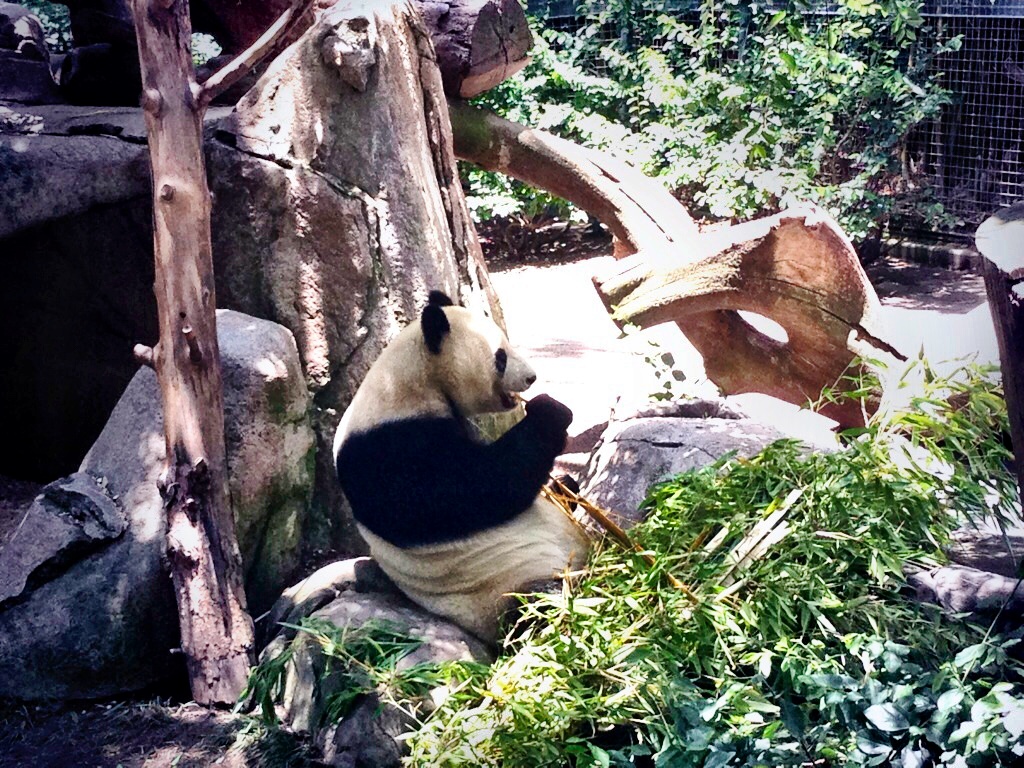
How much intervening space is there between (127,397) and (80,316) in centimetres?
100

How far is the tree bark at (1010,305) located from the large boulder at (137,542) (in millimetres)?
2825

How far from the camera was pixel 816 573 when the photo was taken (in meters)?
3.29

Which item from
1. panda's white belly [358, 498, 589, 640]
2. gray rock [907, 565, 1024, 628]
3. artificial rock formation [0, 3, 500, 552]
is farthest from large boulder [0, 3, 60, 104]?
gray rock [907, 565, 1024, 628]

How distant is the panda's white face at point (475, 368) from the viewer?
355 cm

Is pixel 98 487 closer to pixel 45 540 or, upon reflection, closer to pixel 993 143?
pixel 45 540

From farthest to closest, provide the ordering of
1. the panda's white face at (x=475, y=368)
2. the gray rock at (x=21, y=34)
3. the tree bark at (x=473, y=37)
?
1. the gray rock at (x=21, y=34)
2. the tree bark at (x=473, y=37)
3. the panda's white face at (x=475, y=368)

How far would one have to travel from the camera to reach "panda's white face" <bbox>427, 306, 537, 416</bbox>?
355cm

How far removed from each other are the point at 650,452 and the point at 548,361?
4417 mm

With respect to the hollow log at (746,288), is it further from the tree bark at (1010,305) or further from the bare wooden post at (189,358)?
the bare wooden post at (189,358)

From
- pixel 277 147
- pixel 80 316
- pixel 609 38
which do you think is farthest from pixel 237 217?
pixel 609 38

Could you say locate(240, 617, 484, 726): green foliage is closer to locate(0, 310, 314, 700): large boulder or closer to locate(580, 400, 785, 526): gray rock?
locate(0, 310, 314, 700): large boulder

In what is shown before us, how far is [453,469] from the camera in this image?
3.51m

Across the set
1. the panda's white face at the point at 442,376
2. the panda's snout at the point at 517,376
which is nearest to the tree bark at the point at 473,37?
the panda's white face at the point at 442,376

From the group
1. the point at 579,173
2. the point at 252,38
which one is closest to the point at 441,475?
the point at 579,173
